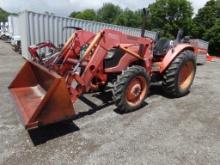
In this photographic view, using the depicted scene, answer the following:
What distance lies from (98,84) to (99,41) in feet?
3.32

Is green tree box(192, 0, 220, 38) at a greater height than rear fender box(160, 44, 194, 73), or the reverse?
green tree box(192, 0, 220, 38)

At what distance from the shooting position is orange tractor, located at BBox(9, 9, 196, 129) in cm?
357

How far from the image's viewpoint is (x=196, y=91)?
22.2ft

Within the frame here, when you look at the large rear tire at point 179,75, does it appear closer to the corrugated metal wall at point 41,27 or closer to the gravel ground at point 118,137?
the gravel ground at point 118,137

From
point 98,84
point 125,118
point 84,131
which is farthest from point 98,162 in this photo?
point 98,84

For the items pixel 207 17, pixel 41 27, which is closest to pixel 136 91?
pixel 41 27

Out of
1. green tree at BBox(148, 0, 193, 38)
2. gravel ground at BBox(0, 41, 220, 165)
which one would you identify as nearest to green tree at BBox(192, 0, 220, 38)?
green tree at BBox(148, 0, 193, 38)

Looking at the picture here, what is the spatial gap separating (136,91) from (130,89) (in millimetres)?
217

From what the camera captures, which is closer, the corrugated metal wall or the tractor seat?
the tractor seat

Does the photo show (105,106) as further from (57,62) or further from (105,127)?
(57,62)

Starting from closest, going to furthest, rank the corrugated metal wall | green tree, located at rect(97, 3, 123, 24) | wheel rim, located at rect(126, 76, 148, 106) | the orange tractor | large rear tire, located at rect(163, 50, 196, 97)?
the orange tractor
wheel rim, located at rect(126, 76, 148, 106)
large rear tire, located at rect(163, 50, 196, 97)
the corrugated metal wall
green tree, located at rect(97, 3, 123, 24)

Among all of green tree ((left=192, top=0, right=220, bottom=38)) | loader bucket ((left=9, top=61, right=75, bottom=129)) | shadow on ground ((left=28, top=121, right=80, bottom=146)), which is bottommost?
shadow on ground ((left=28, top=121, right=80, bottom=146))

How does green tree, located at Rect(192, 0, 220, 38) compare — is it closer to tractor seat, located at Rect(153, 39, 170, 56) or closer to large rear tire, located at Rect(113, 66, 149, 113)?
tractor seat, located at Rect(153, 39, 170, 56)

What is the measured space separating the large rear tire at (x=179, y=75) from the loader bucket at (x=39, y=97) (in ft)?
8.97
